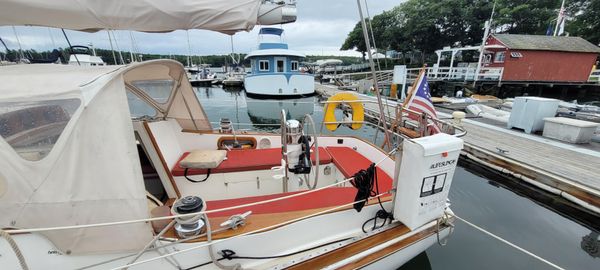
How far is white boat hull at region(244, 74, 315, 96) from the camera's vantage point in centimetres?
1886

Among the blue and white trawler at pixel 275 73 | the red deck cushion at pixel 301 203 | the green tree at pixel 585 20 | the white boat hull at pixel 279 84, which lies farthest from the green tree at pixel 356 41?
the red deck cushion at pixel 301 203

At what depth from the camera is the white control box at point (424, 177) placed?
77.4 inches

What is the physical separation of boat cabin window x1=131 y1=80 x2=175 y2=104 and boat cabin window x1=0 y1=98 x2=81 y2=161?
204 cm

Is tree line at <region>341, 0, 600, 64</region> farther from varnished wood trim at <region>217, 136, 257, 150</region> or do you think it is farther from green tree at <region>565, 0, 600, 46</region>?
varnished wood trim at <region>217, 136, 257, 150</region>

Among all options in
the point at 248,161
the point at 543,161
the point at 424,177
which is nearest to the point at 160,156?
the point at 248,161

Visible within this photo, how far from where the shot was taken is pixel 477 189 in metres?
5.43

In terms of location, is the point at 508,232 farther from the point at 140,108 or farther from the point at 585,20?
the point at 585,20

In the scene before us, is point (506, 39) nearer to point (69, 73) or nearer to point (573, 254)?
point (573, 254)

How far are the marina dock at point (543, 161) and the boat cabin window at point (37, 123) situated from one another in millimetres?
4514

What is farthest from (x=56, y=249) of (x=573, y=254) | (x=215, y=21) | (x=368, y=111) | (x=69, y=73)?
(x=368, y=111)

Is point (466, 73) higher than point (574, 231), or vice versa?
point (466, 73)

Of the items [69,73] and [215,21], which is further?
[215,21]

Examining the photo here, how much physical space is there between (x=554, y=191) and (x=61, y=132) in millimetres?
7341

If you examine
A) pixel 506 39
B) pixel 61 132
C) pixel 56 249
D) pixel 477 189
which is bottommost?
pixel 477 189
